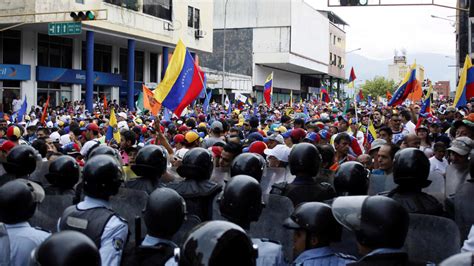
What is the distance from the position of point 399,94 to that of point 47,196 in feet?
43.9

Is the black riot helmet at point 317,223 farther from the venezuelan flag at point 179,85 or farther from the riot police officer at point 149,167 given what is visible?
the venezuelan flag at point 179,85

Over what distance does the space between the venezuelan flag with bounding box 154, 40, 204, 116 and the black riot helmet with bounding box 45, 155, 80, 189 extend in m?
5.93

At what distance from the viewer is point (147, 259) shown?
342 cm

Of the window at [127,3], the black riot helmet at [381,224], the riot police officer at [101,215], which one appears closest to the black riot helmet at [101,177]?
the riot police officer at [101,215]

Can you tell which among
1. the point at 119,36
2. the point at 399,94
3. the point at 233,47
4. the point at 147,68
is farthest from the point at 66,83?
the point at 233,47

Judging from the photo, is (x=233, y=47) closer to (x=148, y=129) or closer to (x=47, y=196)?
(x=148, y=129)

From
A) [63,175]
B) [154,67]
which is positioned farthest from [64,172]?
[154,67]

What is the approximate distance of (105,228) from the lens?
12.1ft

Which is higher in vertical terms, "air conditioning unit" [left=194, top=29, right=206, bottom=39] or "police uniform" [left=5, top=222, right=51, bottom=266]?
"air conditioning unit" [left=194, top=29, right=206, bottom=39]

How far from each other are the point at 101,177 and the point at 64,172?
5.08 ft

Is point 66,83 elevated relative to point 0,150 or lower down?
elevated

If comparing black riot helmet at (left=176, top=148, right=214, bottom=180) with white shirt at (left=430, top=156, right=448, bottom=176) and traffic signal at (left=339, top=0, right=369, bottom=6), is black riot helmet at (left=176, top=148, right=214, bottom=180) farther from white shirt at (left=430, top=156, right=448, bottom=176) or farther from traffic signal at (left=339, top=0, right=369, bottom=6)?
traffic signal at (left=339, top=0, right=369, bottom=6)

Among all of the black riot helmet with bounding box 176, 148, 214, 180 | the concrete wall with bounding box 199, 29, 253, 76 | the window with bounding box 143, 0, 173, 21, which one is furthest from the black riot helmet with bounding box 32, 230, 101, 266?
the concrete wall with bounding box 199, 29, 253, 76

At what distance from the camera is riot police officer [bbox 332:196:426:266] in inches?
121
